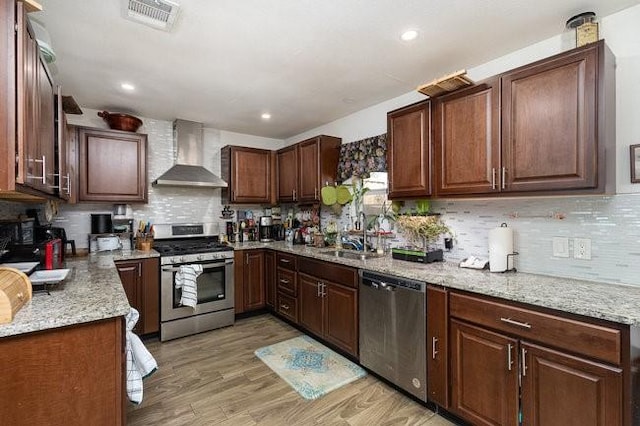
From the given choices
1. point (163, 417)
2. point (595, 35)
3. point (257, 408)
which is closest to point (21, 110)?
point (163, 417)

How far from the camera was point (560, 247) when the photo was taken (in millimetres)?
1990

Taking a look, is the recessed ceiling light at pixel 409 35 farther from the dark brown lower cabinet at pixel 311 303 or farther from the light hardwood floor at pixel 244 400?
the light hardwood floor at pixel 244 400

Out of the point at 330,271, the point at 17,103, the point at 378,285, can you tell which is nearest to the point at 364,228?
the point at 330,271

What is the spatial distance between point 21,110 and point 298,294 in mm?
2640

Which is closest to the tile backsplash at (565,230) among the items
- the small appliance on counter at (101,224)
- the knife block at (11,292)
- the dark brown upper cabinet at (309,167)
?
the dark brown upper cabinet at (309,167)

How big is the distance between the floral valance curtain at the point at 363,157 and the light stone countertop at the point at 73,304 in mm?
2447

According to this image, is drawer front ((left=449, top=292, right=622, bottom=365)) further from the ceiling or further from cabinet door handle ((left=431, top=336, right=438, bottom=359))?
the ceiling

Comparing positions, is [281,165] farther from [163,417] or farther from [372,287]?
[163,417]

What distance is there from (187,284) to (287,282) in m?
1.05

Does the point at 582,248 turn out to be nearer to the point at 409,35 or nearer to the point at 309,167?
the point at 409,35

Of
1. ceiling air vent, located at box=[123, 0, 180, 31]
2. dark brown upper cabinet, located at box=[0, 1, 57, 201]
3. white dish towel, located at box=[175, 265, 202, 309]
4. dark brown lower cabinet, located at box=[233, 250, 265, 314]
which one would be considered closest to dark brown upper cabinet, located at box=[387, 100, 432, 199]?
ceiling air vent, located at box=[123, 0, 180, 31]

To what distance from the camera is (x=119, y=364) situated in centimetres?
139

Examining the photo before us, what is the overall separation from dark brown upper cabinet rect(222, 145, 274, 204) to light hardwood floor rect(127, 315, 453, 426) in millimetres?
1991

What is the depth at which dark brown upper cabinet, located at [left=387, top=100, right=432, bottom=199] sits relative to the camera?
7.87 feet
